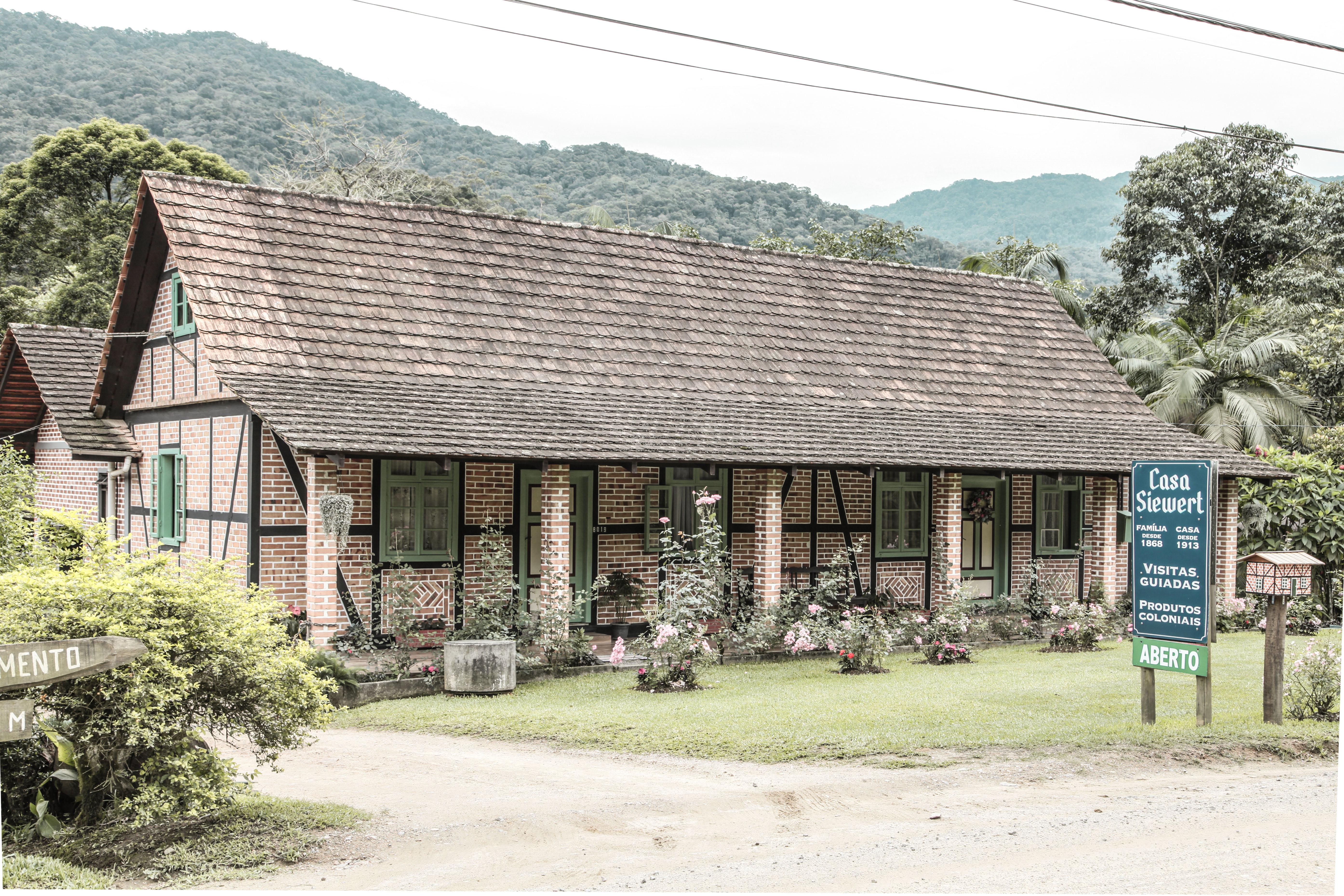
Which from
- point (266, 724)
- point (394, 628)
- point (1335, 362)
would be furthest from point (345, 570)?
point (1335, 362)

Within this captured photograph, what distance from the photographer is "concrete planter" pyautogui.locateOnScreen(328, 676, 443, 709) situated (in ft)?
40.5

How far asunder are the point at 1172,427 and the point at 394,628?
14.9 metres

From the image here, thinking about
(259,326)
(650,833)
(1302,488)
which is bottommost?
(650,833)

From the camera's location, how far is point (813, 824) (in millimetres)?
7645

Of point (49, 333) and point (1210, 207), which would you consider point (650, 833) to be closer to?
point (49, 333)

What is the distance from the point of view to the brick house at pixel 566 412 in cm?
1444

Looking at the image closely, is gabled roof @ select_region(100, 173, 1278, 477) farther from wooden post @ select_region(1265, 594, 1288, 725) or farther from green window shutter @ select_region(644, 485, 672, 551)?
wooden post @ select_region(1265, 594, 1288, 725)

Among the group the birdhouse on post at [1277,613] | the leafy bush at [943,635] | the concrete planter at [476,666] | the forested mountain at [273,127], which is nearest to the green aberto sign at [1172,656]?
the birdhouse on post at [1277,613]

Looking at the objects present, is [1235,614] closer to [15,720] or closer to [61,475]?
[15,720]

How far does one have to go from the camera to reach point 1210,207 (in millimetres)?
34938

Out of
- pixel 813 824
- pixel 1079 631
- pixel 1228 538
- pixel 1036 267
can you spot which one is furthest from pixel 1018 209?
pixel 813 824

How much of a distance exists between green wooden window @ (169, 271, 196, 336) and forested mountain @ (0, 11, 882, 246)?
3789 centimetres

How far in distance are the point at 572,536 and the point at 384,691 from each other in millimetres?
4150

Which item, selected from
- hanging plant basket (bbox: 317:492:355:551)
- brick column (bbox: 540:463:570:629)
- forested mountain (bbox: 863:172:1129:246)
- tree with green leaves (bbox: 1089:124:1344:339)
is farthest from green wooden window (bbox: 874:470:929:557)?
forested mountain (bbox: 863:172:1129:246)
